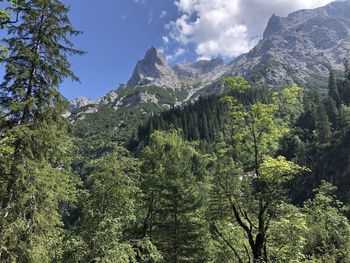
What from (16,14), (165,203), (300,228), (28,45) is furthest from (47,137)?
(165,203)

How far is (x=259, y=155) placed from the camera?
16.2 meters

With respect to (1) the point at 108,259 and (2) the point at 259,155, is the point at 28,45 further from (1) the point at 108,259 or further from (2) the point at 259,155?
(2) the point at 259,155

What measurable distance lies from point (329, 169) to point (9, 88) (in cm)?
9700

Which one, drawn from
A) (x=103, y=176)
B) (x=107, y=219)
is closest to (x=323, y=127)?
(x=103, y=176)

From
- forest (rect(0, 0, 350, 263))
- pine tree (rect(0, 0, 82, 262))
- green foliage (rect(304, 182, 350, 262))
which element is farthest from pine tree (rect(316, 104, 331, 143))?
pine tree (rect(0, 0, 82, 262))

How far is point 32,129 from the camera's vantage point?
13.5m

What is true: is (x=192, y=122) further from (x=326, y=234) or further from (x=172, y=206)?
(x=326, y=234)

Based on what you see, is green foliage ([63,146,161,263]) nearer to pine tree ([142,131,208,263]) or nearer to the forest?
the forest

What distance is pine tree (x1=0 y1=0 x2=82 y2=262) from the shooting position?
41.7ft

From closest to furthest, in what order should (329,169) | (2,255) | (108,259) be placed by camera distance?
(2,255), (108,259), (329,169)

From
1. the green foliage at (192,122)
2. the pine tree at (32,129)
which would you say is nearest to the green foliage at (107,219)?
the pine tree at (32,129)

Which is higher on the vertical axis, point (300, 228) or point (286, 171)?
point (286, 171)

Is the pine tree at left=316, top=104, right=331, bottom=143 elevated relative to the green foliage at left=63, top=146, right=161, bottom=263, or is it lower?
elevated

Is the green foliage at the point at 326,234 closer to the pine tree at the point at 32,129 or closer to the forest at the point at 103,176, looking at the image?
the forest at the point at 103,176
